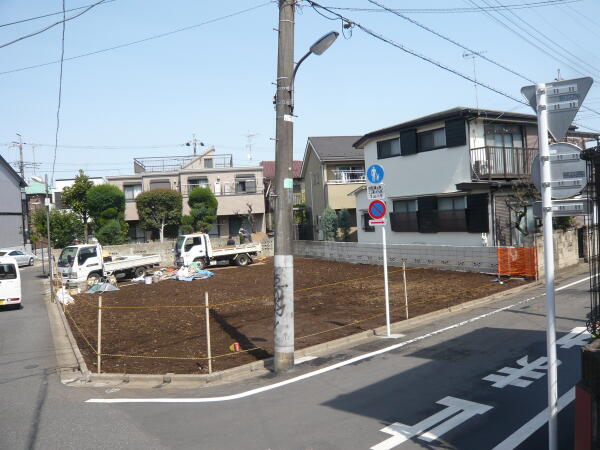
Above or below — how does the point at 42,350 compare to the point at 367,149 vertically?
below

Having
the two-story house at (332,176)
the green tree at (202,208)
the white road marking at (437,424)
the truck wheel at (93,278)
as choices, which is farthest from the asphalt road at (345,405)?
the green tree at (202,208)

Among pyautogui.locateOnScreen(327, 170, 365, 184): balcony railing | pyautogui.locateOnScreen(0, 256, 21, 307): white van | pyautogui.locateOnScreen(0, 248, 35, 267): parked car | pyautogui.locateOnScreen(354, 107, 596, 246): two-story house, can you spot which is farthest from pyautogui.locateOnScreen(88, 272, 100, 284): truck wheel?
pyautogui.locateOnScreen(0, 248, 35, 267): parked car

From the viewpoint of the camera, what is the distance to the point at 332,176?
33.8 meters

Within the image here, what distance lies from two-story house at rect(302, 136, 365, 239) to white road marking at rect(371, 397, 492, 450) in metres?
26.7

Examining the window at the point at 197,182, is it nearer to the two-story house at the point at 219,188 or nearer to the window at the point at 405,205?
the two-story house at the point at 219,188

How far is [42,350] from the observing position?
1022 cm

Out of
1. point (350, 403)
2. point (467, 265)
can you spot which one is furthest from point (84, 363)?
point (467, 265)

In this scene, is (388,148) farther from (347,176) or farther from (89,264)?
(89,264)

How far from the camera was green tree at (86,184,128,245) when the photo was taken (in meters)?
34.8

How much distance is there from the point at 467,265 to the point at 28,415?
15495 mm

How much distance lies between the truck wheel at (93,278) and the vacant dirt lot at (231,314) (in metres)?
1.34

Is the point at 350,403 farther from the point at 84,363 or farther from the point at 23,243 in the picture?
the point at 23,243

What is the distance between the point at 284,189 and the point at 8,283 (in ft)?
44.1

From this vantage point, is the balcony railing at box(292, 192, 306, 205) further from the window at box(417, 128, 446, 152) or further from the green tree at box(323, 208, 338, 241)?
the window at box(417, 128, 446, 152)
